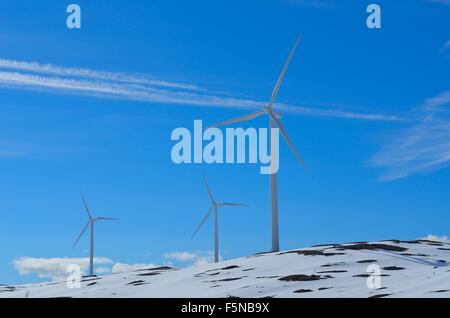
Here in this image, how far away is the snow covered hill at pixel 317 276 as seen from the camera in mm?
59500

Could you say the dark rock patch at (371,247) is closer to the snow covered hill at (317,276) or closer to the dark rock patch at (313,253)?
the snow covered hill at (317,276)

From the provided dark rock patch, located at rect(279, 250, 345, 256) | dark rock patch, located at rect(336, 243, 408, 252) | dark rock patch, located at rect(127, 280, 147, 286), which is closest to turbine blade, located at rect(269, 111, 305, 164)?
dark rock patch, located at rect(279, 250, 345, 256)

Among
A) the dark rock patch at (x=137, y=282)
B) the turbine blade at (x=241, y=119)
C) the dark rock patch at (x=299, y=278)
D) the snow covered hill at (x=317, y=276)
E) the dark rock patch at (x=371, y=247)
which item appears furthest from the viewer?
the dark rock patch at (x=371, y=247)

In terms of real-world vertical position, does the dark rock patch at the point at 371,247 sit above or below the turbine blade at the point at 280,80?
below

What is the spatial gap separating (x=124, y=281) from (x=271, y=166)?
29.7 meters

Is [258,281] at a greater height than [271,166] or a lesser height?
lesser

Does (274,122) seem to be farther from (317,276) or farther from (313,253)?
(317,276)

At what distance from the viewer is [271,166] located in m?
93.5

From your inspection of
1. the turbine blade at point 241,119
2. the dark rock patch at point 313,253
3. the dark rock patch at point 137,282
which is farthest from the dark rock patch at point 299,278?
the turbine blade at point 241,119

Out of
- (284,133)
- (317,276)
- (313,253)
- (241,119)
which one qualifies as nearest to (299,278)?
(317,276)

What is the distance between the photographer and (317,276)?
72.3m
